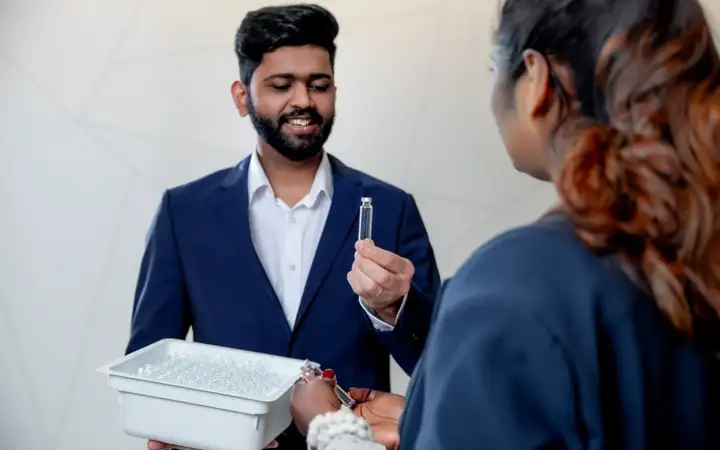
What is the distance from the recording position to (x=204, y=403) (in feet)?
2.99

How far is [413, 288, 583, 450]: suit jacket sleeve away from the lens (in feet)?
1.76

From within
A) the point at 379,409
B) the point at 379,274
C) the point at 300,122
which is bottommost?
the point at 379,409

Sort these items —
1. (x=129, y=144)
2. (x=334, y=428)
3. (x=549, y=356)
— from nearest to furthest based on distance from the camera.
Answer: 1. (x=549, y=356)
2. (x=334, y=428)
3. (x=129, y=144)

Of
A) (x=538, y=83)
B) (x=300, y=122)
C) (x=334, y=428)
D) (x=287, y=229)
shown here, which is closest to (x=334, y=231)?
→ (x=287, y=229)

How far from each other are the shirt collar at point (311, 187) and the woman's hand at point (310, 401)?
41 centimetres

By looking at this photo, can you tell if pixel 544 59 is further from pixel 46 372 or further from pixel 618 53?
pixel 46 372

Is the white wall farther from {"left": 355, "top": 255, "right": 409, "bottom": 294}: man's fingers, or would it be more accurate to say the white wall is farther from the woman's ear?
{"left": 355, "top": 255, "right": 409, "bottom": 294}: man's fingers

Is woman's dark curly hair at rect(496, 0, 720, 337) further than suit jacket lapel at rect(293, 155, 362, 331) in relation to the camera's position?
No

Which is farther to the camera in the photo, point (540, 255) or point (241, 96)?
point (241, 96)

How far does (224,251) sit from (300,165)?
0.70ft

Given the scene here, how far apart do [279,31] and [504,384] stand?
85 centimetres

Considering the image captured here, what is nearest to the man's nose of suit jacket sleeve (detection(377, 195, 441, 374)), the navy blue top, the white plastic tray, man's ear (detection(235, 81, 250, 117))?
man's ear (detection(235, 81, 250, 117))

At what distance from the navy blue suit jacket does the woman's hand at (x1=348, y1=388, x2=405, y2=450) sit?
83 mm

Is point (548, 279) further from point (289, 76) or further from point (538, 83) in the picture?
point (289, 76)
